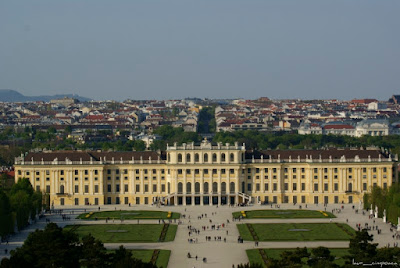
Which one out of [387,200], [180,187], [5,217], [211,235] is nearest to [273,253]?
[211,235]

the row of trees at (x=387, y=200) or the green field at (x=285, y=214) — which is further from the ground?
the row of trees at (x=387, y=200)

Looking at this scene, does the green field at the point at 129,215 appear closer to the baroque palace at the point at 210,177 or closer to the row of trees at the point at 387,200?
the baroque palace at the point at 210,177

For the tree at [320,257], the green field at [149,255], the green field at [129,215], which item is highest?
the tree at [320,257]

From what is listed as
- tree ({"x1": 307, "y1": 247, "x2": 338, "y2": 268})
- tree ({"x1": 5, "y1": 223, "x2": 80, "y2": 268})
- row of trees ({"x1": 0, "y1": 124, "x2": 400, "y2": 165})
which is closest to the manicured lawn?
tree ({"x1": 5, "y1": 223, "x2": 80, "y2": 268})

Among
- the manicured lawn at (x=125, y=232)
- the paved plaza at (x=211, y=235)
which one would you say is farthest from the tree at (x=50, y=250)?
the manicured lawn at (x=125, y=232)

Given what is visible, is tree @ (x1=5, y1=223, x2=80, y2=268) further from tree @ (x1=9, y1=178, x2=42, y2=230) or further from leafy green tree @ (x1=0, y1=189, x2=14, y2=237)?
tree @ (x1=9, y1=178, x2=42, y2=230)

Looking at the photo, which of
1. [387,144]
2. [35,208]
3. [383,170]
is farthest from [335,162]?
[387,144]

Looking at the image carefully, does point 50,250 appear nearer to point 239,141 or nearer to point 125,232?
point 125,232
